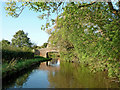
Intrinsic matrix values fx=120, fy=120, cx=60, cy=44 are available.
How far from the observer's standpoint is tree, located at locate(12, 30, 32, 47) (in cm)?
4041

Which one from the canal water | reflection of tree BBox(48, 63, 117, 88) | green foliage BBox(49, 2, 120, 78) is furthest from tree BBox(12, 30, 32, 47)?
green foliage BBox(49, 2, 120, 78)

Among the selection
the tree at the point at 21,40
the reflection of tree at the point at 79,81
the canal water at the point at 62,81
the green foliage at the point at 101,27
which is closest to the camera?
the green foliage at the point at 101,27

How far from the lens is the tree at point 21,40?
133 feet

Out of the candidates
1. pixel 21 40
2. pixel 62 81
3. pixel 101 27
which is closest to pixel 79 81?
pixel 62 81

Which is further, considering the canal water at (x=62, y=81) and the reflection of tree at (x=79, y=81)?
the reflection of tree at (x=79, y=81)

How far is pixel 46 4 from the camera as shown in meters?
4.70

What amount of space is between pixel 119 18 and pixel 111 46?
1.20 metres

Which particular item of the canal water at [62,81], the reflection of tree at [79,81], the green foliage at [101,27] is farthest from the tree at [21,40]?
the green foliage at [101,27]

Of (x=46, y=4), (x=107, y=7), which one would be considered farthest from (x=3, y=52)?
(x=107, y=7)

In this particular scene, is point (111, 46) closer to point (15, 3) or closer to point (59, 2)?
point (59, 2)

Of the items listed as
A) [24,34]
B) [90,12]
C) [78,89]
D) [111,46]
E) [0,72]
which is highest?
[24,34]

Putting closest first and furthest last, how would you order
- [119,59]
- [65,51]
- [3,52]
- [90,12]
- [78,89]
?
[119,59] < [90,12] < [78,89] < [3,52] < [65,51]

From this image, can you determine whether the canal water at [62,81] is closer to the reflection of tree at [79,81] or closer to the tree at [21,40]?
the reflection of tree at [79,81]

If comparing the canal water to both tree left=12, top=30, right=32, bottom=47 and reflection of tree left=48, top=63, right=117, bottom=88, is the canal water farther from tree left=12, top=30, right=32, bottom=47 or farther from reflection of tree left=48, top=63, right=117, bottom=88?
tree left=12, top=30, right=32, bottom=47
